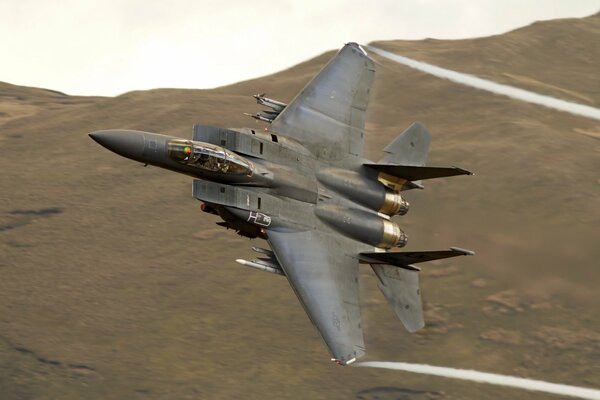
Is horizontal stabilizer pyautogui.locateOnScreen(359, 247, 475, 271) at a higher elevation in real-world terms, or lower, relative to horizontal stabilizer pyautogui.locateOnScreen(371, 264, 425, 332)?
higher

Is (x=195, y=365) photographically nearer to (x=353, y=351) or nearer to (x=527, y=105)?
(x=353, y=351)

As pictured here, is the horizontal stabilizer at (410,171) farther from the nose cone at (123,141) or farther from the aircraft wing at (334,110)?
the nose cone at (123,141)

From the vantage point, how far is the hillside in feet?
226

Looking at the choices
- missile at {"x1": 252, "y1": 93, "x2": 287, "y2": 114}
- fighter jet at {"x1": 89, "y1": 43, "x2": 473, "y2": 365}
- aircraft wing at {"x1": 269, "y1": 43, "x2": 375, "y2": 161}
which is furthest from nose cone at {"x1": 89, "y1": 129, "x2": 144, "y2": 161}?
aircraft wing at {"x1": 269, "y1": 43, "x2": 375, "y2": 161}

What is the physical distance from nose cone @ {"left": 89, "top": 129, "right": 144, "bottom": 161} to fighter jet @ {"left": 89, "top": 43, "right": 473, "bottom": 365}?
30 mm

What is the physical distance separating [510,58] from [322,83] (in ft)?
250

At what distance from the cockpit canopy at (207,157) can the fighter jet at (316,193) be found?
3cm

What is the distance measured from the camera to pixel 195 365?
7006 centimetres

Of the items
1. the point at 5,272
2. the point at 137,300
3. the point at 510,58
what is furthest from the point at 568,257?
the point at 510,58

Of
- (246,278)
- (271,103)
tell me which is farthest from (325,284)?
(246,278)

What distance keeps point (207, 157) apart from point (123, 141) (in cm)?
262

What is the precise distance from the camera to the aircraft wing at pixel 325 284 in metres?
35.8

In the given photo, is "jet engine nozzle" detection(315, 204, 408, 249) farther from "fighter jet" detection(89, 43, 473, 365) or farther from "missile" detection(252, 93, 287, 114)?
"missile" detection(252, 93, 287, 114)

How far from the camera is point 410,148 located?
128 feet
